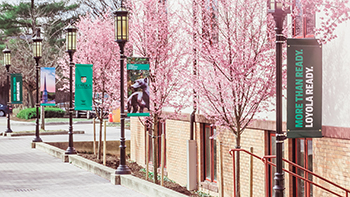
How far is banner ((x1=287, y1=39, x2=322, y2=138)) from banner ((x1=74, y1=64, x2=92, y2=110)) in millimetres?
11217

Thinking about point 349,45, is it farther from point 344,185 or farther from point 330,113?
point 344,185

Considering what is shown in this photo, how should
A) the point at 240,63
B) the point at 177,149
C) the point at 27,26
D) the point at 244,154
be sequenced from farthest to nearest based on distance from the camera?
1. the point at 27,26
2. the point at 177,149
3. the point at 244,154
4. the point at 240,63

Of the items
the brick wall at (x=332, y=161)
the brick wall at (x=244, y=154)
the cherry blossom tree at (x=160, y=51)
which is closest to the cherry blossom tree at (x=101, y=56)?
the brick wall at (x=244, y=154)

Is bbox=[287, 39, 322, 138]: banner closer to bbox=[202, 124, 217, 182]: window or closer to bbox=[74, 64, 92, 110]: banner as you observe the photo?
bbox=[202, 124, 217, 182]: window

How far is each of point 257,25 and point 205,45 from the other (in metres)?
1.48

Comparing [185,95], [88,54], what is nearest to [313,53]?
[185,95]

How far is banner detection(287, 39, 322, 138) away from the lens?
28.7 feet

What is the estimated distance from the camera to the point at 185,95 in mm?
17766

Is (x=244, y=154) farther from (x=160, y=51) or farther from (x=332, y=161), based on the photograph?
(x=160, y=51)

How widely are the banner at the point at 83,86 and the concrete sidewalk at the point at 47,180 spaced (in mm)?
2213

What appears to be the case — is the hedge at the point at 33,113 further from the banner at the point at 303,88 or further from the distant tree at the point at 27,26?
the banner at the point at 303,88

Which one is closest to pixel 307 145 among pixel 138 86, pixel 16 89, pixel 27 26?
pixel 138 86

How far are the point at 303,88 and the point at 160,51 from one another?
30.2 ft

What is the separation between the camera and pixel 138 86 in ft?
47.1
